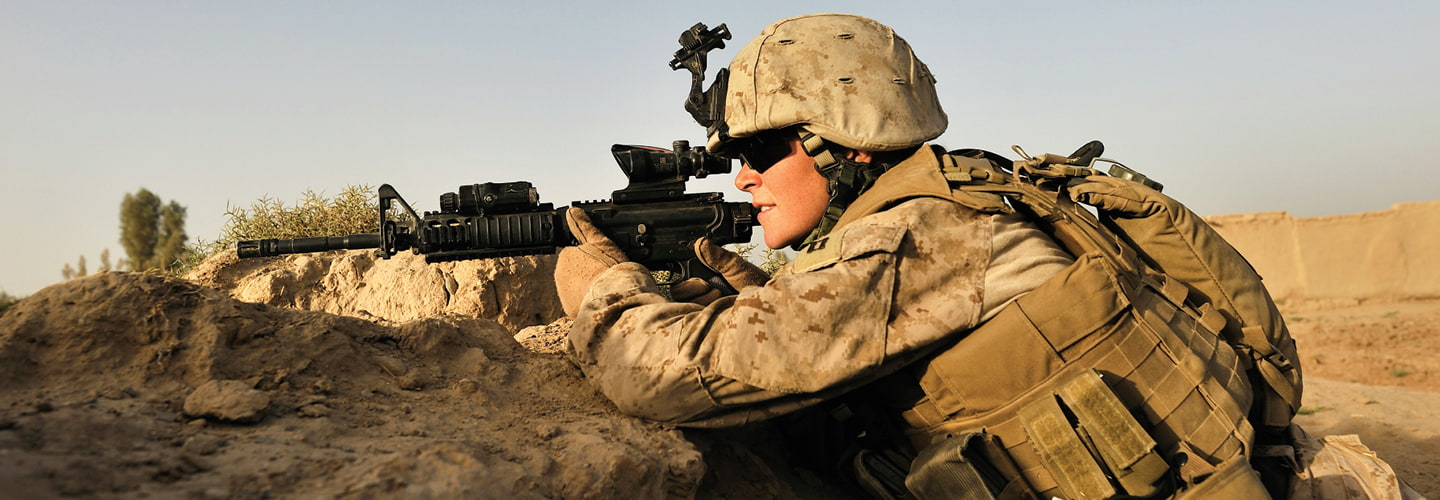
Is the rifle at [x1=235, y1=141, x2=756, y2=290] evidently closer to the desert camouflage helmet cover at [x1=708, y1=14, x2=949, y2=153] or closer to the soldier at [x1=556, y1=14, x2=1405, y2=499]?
the desert camouflage helmet cover at [x1=708, y1=14, x2=949, y2=153]

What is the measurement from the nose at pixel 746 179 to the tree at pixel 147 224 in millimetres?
17869

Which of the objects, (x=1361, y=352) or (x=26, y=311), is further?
(x=1361, y=352)

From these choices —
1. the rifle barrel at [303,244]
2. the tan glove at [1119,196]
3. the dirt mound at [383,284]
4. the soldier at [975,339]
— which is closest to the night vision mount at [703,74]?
the soldier at [975,339]

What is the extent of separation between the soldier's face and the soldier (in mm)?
220

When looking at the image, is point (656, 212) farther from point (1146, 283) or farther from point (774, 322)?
point (1146, 283)

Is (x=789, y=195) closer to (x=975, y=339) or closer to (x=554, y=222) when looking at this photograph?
(x=975, y=339)

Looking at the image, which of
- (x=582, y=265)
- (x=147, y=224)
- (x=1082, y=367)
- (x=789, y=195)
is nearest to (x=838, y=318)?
(x=1082, y=367)

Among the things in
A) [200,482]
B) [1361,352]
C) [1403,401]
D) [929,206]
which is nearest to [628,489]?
[200,482]

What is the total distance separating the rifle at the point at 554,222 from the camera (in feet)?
14.4

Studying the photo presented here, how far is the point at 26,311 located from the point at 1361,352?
49.5 feet

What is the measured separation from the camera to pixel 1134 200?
10.4 ft

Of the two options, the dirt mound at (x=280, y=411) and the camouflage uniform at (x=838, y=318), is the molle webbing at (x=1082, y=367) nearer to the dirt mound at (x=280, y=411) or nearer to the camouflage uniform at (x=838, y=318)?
the camouflage uniform at (x=838, y=318)

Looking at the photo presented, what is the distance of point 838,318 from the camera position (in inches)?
109

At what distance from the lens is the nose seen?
3674mm
